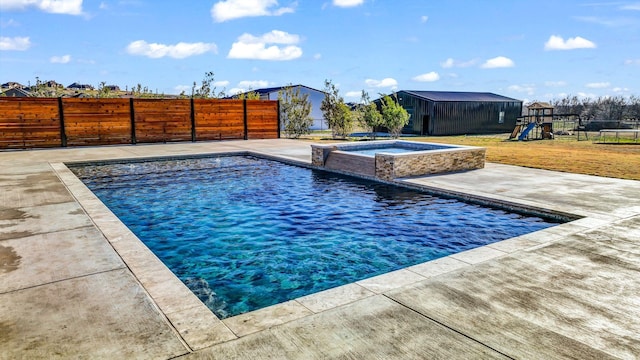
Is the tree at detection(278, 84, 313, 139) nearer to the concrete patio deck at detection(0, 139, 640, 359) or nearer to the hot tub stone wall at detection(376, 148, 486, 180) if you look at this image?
the hot tub stone wall at detection(376, 148, 486, 180)

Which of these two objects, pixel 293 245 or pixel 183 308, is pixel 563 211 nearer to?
pixel 293 245

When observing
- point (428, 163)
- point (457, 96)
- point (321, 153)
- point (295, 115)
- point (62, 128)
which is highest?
point (457, 96)

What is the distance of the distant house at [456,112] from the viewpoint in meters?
38.9

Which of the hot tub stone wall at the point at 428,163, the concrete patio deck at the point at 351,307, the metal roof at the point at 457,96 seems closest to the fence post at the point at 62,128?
the concrete patio deck at the point at 351,307

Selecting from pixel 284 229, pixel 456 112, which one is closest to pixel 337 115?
pixel 456 112

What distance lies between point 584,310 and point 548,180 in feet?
28.1

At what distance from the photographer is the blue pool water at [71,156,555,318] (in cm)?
559

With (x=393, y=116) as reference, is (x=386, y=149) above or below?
below

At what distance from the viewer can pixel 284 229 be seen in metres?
7.69

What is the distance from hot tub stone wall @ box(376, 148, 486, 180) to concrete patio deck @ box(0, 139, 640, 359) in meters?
5.42

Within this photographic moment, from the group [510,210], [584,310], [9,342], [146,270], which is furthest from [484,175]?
[9,342]

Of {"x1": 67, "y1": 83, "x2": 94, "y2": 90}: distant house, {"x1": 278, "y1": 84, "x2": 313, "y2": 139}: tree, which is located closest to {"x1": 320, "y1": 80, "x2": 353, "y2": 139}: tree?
{"x1": 278, "y1": 84, "x2": 313, "y2": 139}: tree

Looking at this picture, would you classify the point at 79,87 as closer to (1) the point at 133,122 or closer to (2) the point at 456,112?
(1) the point at 133,122

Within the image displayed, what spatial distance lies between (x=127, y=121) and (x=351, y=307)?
70.4 ft
